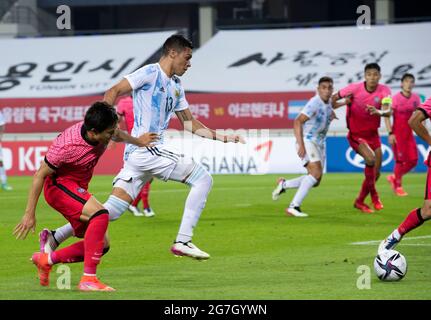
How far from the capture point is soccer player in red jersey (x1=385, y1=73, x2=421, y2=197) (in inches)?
875

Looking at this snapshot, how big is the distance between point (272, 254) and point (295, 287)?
113 inches

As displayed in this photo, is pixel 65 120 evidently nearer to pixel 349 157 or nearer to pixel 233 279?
pixel 349 157

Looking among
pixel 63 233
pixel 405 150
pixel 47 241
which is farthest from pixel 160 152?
pixel 405 150

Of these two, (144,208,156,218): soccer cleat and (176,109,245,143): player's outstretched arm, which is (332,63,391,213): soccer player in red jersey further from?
(176,109,245,143): player's outstretched arm

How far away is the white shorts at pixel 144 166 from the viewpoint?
11320mm

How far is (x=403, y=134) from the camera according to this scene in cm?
2270

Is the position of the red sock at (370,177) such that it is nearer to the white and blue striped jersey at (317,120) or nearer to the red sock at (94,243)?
the white and blue striped jersey at (317,120)

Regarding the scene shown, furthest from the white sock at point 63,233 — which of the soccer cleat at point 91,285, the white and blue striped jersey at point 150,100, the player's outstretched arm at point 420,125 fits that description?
the player's outstretched arm at point 420,125

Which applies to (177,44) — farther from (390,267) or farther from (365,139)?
(365,139)

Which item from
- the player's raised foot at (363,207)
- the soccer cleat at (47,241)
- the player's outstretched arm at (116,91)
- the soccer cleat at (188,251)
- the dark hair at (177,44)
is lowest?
the player's raised foot at (363,207)

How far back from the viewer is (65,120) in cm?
3581

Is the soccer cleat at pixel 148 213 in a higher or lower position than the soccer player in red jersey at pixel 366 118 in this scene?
lower

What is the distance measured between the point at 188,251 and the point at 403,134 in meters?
12.5

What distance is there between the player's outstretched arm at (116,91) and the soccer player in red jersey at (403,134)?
11823 millimetres
